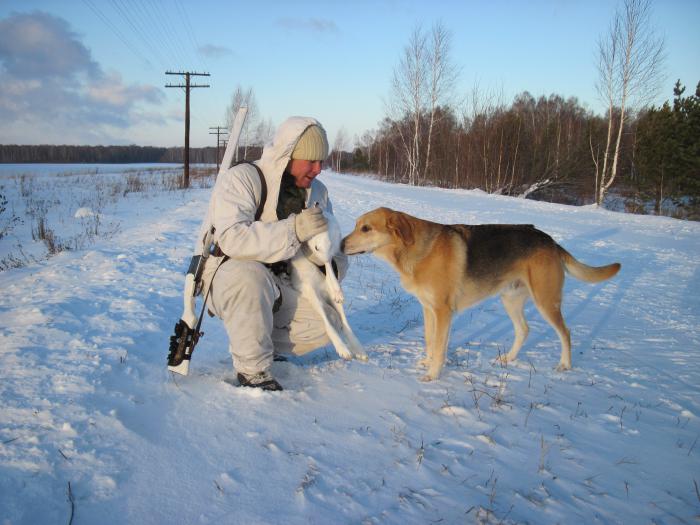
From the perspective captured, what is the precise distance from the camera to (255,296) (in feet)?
9.57

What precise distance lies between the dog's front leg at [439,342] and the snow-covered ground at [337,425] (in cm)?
11

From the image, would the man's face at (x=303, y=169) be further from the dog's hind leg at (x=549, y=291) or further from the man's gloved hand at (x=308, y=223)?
the dog's hind leg at (x=549, y=291)

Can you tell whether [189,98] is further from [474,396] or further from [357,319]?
[474,396]

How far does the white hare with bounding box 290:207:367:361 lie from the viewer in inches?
124

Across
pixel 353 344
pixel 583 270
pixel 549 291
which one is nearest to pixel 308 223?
pixel 353 344

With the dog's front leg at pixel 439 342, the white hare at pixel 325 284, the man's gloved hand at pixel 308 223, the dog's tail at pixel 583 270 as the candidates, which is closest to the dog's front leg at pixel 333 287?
the white hare at pixel 325 284

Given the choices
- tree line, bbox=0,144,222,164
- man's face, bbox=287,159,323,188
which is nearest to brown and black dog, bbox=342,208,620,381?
man's face, bbox=287,159,323,188

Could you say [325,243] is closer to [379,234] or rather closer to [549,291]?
[379,234]

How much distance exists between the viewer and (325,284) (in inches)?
132

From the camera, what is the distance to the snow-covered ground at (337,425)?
6.11 ft

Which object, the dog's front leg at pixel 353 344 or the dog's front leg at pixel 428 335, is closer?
the dog's front leg at pixel 353 344

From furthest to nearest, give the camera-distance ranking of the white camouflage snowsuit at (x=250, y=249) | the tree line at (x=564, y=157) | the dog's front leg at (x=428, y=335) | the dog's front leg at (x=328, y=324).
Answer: the tree line at (x=564, y=157) → the dog's front leg at (x=428, y=335) → the dog's front leg at (x=328, y=324) → the white camouflage snowsuit at (x=250, y=249)

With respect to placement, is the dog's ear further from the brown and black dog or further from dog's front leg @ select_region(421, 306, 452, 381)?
dog's front leg @ select_region(421, 306, 452, 381)

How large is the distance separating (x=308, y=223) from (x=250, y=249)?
1.39 ft
